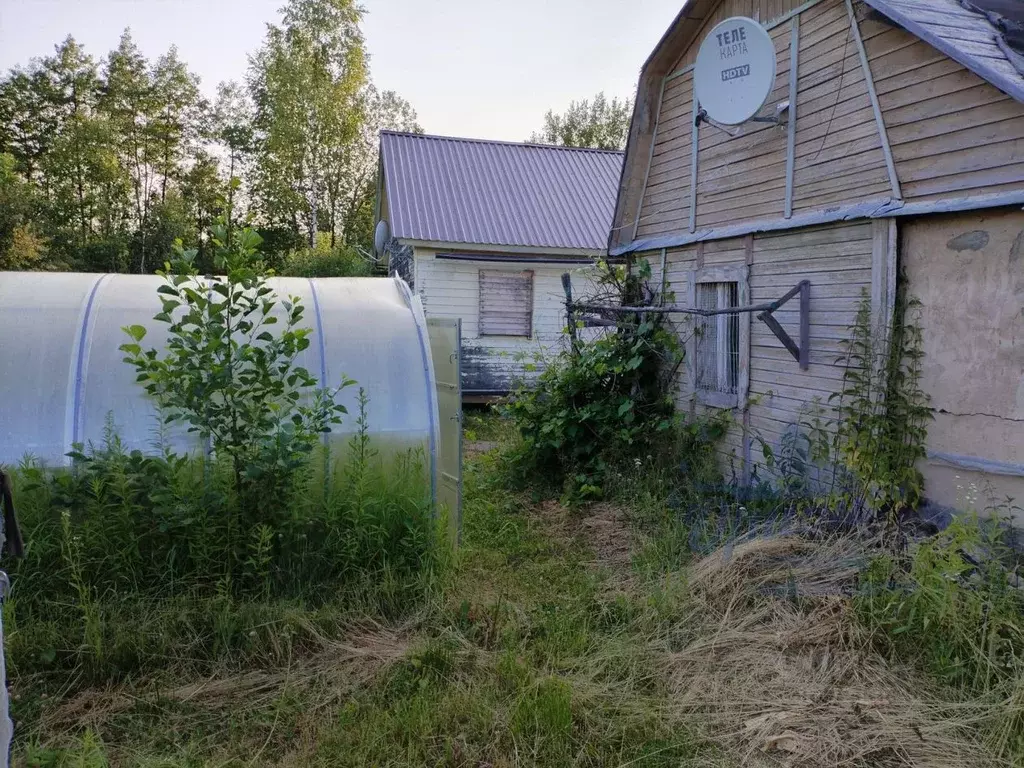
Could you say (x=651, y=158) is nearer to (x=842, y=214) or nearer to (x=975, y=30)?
(x=842, y=214)

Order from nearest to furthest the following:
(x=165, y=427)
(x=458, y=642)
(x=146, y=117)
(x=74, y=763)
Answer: (x=74, y=763) → (x=458, y=642) → (x=165, y=427) → (x=146, y=117)

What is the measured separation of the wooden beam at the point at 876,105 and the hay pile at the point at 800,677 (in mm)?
2499

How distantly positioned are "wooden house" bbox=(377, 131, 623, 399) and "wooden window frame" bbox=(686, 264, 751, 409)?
4821mm

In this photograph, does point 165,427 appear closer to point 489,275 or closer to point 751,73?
point 751,73

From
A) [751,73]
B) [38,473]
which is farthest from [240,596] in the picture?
[751,73]

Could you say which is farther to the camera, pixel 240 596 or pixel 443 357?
pixel 443 357

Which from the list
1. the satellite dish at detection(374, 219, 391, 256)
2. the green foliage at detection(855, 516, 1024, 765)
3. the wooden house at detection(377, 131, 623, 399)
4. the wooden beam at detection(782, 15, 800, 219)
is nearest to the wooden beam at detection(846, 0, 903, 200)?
the wooden beam at detection(782, 15, 800, 219)

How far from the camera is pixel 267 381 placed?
4.44 metres

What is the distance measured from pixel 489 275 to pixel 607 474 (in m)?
6.68

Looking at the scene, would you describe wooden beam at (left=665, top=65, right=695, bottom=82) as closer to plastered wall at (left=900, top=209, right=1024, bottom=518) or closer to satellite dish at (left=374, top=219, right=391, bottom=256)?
plastered wall at (left=900, top=209, right=1024, bottom=518)

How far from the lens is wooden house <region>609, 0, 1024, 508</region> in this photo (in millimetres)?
4656

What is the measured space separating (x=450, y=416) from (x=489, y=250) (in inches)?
304

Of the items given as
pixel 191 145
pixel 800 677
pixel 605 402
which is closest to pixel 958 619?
pixel 800 677

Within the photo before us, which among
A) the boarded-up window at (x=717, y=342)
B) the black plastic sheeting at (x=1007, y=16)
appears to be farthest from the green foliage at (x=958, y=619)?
the black plastic sheeting at (x=1007, y=16)
